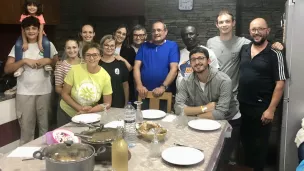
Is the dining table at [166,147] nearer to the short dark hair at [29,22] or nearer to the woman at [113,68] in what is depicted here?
the woman at [113,68]

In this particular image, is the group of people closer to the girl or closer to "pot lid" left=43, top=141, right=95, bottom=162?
the girl

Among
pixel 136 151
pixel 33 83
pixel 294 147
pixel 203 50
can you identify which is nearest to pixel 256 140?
pixel 294 147

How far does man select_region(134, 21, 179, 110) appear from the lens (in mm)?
3113

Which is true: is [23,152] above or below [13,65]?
below

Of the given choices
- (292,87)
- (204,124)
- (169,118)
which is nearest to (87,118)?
(169,118)

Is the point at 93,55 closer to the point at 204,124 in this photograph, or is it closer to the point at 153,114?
the point at 153,114

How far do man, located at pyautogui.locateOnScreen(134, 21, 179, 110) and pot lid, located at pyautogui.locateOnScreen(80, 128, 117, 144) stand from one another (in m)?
1.44

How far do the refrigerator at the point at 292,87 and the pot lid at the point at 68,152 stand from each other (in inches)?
80.4

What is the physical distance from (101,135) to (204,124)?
87 centimetres

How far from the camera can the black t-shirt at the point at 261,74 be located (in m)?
2.64

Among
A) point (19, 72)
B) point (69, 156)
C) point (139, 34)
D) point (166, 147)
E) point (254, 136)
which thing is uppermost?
point (139, 34)

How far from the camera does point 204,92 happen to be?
2.49m

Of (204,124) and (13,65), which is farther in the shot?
(13,65)

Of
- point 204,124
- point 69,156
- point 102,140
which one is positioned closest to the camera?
point 69,156
